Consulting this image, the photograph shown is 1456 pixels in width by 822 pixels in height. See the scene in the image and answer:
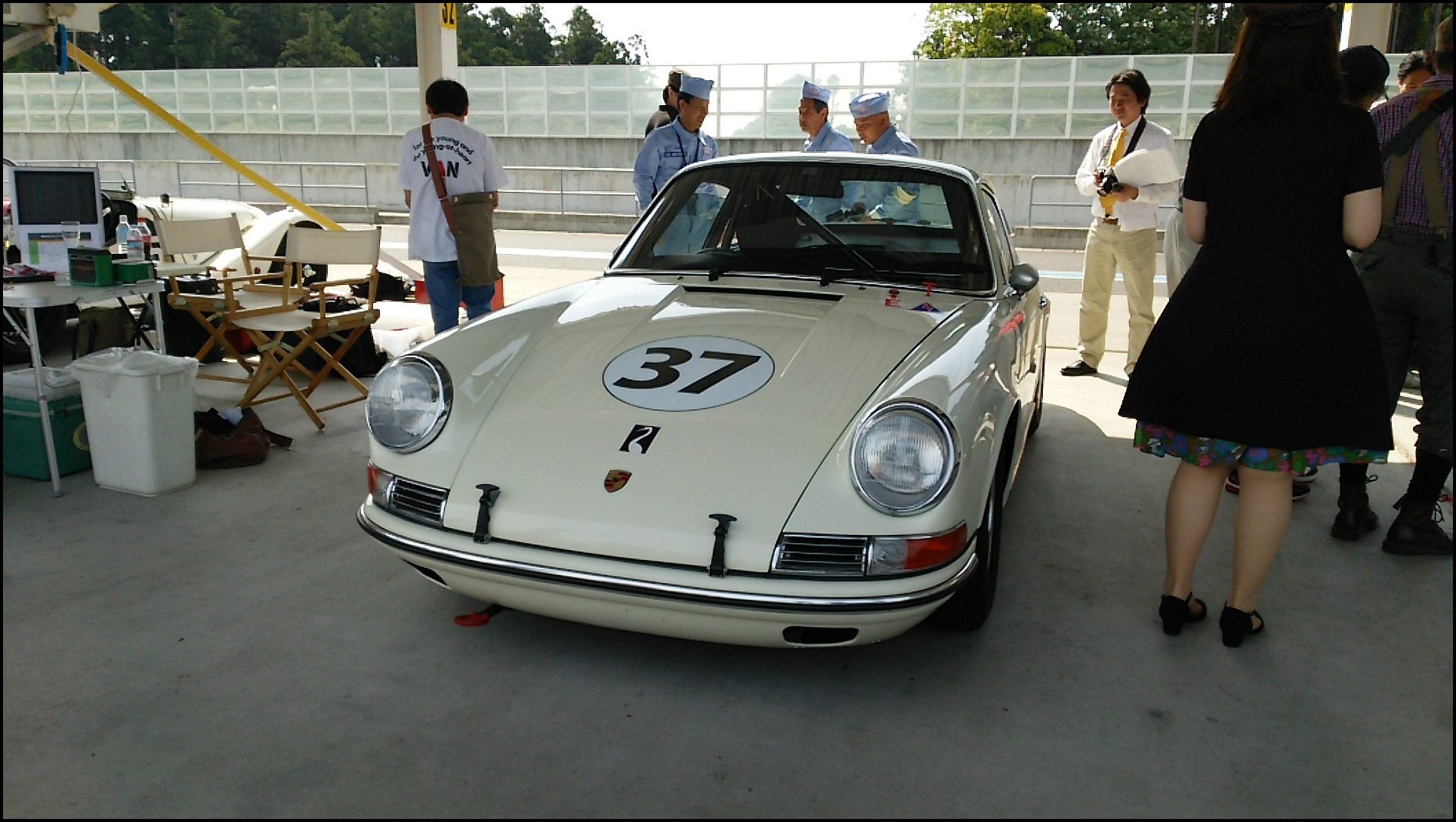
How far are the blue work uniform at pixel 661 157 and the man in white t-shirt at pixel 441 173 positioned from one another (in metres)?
0.83

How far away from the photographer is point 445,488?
250 centimetres

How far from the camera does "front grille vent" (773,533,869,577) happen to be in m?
2.23

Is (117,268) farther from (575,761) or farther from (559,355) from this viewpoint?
(575,761)

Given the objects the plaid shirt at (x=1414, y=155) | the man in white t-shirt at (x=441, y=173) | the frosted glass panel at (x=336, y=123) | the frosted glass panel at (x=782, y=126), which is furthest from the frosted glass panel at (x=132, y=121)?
the plaid shirt at (x=1414, y=155)

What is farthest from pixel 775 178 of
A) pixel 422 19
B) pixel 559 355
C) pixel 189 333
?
pixel 422 19

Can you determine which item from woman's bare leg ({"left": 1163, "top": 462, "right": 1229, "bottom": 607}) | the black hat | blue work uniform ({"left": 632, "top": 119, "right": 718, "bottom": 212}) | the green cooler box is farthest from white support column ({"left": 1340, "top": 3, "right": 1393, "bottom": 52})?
the green cooler box

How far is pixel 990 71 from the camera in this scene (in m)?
20.5

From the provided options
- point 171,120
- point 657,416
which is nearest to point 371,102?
point 171,120

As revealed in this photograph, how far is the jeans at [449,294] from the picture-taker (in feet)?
17.0

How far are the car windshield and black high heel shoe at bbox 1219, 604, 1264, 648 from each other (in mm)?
1215

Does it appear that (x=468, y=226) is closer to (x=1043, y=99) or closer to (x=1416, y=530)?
(x=1416, y=530)

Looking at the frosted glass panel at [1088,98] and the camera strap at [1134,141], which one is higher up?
the frosted glass panel at [1088,98]

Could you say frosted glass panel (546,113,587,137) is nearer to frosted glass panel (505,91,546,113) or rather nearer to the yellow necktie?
frosted glass panel (505,91,546,113)

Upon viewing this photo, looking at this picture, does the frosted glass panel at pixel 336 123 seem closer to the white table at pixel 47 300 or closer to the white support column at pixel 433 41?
the white support column at pixel 433 41
